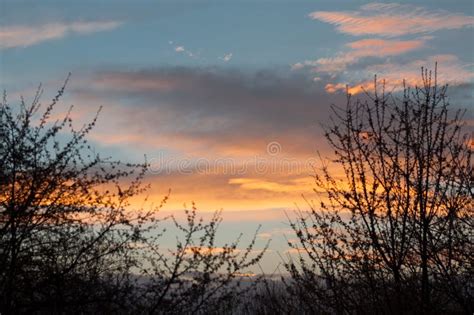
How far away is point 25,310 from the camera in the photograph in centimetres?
939

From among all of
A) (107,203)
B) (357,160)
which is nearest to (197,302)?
(107,203)

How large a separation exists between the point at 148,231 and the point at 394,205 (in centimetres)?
488

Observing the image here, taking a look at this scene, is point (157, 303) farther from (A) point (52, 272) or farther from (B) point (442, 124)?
(B) point (442, 124)

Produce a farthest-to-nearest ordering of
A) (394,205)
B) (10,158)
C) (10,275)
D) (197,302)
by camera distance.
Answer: (197,302), (10,158), (394,205), (10,275)

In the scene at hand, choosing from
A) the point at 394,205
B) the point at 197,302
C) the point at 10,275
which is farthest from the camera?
the point at 197,302

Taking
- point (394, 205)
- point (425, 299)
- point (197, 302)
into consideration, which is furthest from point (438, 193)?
point (197, 302)

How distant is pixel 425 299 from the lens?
8938mm

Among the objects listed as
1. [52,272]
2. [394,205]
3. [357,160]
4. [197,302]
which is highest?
[357,160]

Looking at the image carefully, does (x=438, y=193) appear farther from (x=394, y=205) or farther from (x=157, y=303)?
(x=157, y=303)

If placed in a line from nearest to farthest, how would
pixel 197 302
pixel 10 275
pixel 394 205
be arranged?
pixel 10 275
pixel 394 205
pixel 197 302

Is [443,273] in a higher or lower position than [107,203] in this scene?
lower

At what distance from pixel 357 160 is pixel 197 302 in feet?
13.1

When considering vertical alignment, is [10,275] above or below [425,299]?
above

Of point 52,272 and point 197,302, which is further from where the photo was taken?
point 197,302
